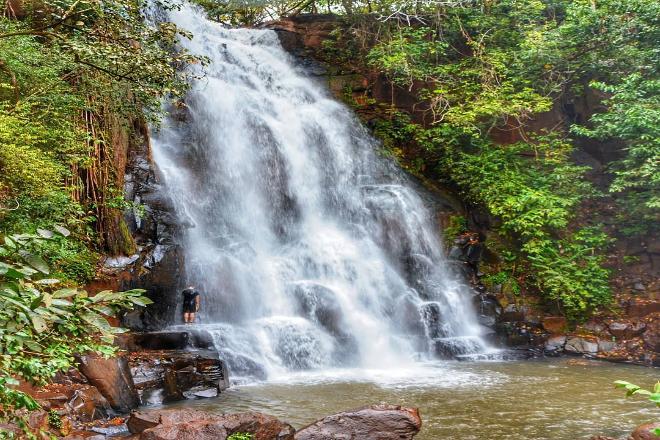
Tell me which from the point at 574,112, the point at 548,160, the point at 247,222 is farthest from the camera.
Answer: the point at 574,112

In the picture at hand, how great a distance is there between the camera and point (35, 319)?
2.09m

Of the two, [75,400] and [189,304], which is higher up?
[189,304]

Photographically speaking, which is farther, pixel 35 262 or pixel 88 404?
pixel 88 404

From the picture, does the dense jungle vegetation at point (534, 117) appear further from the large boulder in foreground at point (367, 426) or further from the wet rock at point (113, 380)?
the wet rock at point (113, 380)

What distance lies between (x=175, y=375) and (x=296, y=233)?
21.4 ft

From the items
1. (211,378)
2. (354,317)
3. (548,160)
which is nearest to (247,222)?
(354,317)

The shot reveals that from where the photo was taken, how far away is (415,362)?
1135cm

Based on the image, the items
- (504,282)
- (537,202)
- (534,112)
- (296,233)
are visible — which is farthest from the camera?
(534,112)

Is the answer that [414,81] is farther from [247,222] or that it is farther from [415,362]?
[415,362]

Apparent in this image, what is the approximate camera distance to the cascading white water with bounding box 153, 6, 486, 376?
11039 mm

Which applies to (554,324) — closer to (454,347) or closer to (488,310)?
(488,310)

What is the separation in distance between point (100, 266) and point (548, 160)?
1195 cm

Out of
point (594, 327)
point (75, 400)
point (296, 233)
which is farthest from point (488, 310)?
point (75, 400)

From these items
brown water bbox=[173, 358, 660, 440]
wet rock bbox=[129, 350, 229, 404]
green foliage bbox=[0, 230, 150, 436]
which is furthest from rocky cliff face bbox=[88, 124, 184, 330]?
green foliage bbox=[0, 230, 150, 436]
